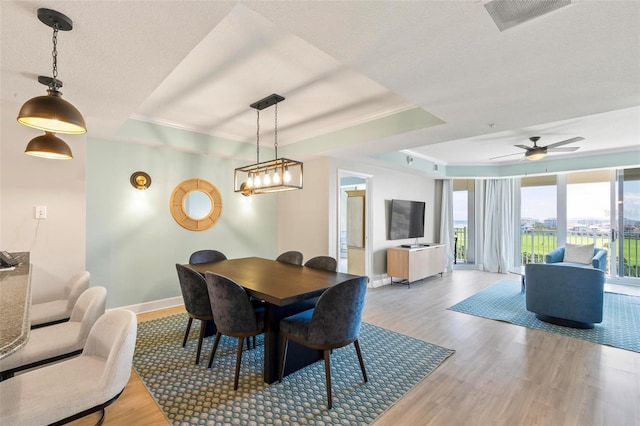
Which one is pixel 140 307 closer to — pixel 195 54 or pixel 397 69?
pixel 195 54

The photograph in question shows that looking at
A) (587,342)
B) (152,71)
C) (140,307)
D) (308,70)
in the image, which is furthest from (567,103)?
(140,307)

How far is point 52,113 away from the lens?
4.89 ft

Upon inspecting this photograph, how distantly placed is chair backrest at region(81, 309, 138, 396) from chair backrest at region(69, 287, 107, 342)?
1.01ft

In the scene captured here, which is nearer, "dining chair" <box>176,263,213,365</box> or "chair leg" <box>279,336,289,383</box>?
"chair leg" <box>279,336,289,383</box>

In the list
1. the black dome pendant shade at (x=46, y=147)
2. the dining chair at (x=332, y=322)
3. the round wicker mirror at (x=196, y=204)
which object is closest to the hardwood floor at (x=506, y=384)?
the dining chair at (x=332, y=322)

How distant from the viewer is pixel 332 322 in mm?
2154

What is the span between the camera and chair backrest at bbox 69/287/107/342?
6.40 feet

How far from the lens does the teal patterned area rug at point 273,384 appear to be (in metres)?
2.04

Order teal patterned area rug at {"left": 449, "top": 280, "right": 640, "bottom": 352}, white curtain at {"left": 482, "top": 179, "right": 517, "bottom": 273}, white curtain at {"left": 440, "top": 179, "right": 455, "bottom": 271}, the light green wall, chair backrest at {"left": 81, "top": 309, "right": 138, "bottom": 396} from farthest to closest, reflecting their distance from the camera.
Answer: white curtain at {"left": 440, "top": 179, "right": 455, "bottom": 271}, white curtain at {"left": 482, "top": 179, "right": 517, "bottom": 273}, the light green wall, teal patterned area rug at {"left": 449, "top": 280, "right": 640, "bottom": 352}, chair backrest at {"left": 81, "top": 309, "right": 138, "bottom": 396}

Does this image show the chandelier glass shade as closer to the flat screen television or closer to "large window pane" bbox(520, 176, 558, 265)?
the flat screen television

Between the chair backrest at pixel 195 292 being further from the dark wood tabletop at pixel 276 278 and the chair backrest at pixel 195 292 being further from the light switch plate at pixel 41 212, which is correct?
the light switch plate at pixel 41 212

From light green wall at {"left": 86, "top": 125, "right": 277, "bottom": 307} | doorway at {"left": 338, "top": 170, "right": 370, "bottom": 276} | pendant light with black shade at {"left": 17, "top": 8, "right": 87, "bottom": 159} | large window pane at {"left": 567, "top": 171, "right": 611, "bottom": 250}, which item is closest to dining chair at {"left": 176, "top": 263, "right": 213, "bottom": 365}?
pendant light with black shade at {"left": 17, "top": 8, "right": 87, "bottom": 159}

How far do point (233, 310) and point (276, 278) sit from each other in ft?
1.87

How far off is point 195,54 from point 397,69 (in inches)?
64.3
